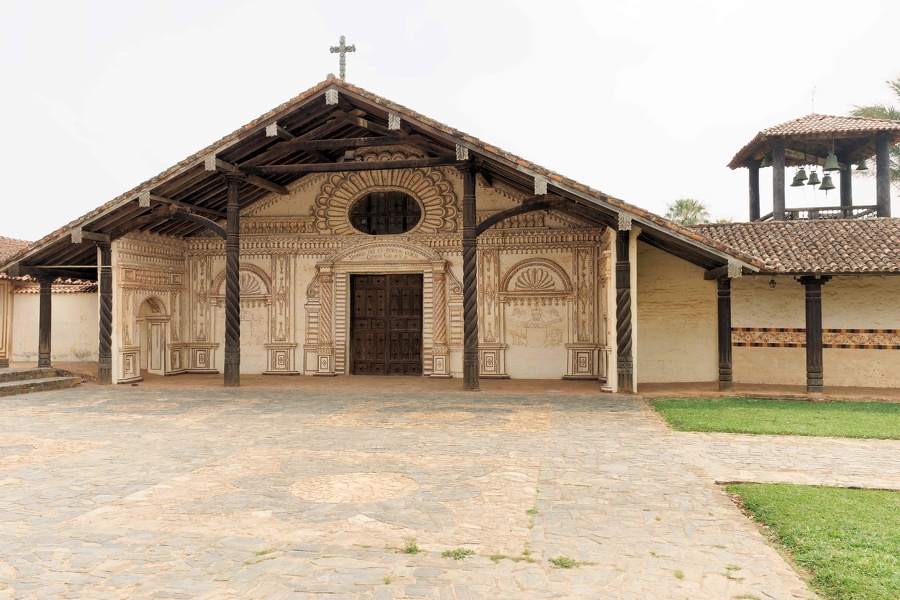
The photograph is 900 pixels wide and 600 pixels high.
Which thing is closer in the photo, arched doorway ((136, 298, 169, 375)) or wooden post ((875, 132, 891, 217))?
wooden post ((875, 132, 891, 217))

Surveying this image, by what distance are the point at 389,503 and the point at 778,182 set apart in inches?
500

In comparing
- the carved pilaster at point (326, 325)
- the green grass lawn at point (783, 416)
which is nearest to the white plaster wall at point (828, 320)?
the green grass lawn at point (783, 416)

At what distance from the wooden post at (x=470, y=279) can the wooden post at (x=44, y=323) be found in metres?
9.37

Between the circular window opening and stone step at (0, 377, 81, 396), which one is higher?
the circular window opening

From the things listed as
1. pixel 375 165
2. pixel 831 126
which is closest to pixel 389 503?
pixel 375 165

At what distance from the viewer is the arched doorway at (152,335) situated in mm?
14773

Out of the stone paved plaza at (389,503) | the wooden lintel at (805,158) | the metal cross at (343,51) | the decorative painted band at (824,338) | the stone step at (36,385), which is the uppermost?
the metal cross at (343,51)

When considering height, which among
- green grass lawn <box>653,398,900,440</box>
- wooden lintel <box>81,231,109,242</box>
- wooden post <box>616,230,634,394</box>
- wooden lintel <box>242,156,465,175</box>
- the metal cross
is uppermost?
the metal cross

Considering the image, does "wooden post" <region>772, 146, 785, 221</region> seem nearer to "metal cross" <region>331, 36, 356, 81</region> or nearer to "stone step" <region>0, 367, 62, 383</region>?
"metal cross" <region>331, 36, 356, 81</region>

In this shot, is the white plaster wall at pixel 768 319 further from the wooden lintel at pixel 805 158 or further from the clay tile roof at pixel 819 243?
the wooden lintel at pixel 805 158

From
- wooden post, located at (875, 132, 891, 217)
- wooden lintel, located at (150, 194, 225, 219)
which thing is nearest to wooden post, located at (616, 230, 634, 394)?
wooden post, located at (875, 132, 891, 217)

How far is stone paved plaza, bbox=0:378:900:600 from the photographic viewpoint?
3682 millimetres

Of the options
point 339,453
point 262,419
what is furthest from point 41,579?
point 262,419

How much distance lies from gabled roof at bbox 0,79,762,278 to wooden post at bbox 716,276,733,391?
51 centimetres
